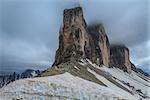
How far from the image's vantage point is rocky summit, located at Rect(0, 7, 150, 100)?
45625 millimetres

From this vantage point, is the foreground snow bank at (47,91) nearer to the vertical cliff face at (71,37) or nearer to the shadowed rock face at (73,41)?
the shadowed rock face at (73,41)

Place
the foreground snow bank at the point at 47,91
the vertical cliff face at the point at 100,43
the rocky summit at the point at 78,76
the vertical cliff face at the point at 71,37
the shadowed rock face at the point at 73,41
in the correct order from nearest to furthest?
the foreground snow bank at the point at 47,91 < the rocky summit at the point at 78,76 < the shadowed rock face at the point at 73,41 < the vertical cliff face at the point at 71,37 < the vertical cliff face at the point at 100,43

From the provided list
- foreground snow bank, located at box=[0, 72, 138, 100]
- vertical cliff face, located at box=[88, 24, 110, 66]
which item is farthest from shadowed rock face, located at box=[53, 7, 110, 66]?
foreground snow bank, located at box=[0, 72, 138, 100]

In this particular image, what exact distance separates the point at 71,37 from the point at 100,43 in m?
49.5

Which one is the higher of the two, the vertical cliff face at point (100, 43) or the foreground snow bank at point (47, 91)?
the foreground snow bank at point (47, 91)

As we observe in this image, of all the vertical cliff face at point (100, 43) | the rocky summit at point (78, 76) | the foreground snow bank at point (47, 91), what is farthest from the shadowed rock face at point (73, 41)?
the foreground snow bank at point (47, 91)

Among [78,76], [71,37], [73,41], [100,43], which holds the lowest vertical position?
[100,43]

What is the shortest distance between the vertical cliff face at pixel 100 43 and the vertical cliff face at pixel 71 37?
29476mm

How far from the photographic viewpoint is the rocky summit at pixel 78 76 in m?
45.6

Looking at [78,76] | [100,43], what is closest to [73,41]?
[100,43]

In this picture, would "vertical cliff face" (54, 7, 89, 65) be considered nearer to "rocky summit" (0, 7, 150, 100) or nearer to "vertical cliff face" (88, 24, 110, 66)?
"rocky summit" (0, 7, 150, 100)

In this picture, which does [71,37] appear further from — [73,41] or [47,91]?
[47,91]

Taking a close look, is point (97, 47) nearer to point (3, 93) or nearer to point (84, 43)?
point (84, 43)

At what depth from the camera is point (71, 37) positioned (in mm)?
131500
